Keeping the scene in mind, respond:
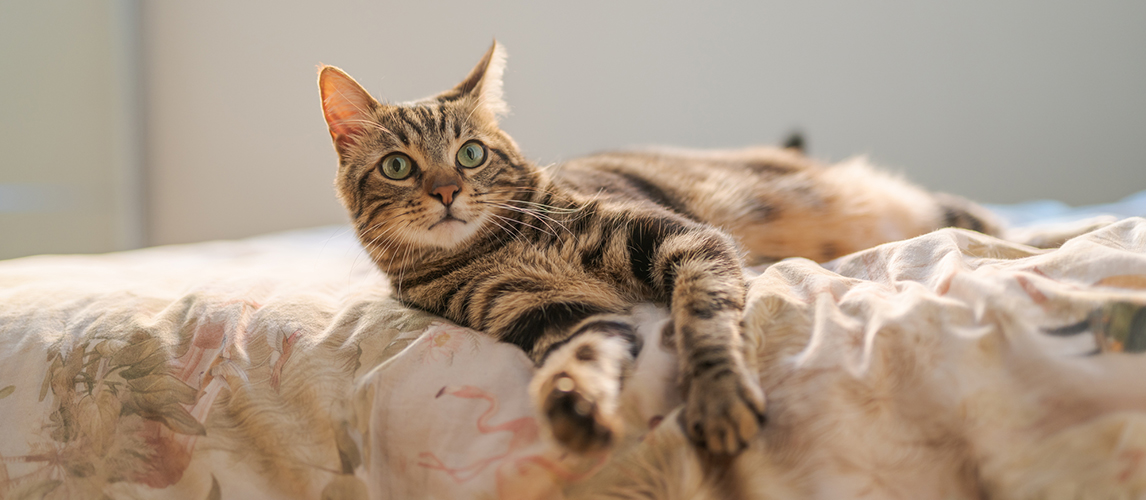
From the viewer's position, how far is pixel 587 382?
622mm

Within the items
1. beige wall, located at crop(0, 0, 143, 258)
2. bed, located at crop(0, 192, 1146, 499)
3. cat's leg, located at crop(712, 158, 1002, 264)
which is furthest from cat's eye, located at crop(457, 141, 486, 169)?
beige wall, located at crop(0, 0, 143, 258)

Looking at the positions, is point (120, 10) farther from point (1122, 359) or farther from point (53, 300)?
point (1122, 359)

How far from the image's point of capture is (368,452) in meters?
0.63

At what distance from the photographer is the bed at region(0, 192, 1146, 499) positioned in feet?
1.66

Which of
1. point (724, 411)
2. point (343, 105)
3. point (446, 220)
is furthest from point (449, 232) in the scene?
point (724, 411)

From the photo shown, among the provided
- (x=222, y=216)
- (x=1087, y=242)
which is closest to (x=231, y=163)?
(x=222, y=216)

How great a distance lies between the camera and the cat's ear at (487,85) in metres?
1.15

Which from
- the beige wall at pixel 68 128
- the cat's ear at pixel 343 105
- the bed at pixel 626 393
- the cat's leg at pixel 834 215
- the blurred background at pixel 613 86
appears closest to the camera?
the bed at pixel 626 393

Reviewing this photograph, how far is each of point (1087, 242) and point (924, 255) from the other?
0.17 m

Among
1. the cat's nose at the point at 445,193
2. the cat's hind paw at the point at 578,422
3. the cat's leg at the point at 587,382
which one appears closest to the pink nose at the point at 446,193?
the cat's nose at the point at 445,193

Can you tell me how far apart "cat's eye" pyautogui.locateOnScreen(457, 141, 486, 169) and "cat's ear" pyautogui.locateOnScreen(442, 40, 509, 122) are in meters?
0.13

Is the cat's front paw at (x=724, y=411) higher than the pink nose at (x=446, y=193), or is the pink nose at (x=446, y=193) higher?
the pink nose at (x=446, y=193)

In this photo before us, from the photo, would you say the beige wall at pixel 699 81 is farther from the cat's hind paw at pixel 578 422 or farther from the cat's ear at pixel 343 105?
the cat's hind paw at pixel 578 422

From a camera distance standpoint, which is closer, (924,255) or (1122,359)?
(1122,359)
